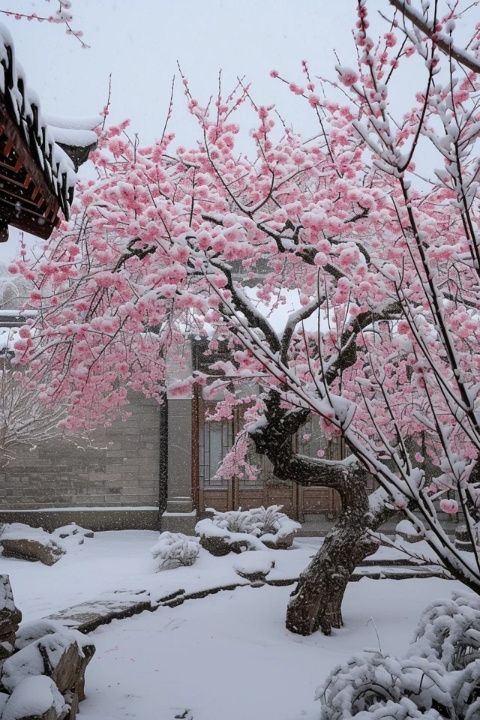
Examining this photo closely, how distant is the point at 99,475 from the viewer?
42.5 feet

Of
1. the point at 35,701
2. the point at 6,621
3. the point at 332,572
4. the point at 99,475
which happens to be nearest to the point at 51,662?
the point at 6,621

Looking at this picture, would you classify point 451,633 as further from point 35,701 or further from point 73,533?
point 73,533

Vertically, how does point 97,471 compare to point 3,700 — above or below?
above

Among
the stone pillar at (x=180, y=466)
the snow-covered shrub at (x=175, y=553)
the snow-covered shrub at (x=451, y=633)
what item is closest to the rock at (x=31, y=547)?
the snow-covered shrub at (x=175, y=553)

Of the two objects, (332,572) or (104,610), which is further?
(104,610)

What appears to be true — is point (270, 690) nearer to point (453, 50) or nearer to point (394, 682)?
point (394, 682)

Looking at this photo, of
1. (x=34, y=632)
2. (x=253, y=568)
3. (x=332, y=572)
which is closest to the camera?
(x=34, y=632)

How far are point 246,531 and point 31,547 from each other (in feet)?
13.4

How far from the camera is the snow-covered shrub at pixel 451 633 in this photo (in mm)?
4020

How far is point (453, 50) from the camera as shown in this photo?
1.86 metres

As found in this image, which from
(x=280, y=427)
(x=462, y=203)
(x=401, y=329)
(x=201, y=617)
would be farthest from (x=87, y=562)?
(x=462, y=203)

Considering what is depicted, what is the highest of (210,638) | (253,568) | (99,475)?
(99,475)

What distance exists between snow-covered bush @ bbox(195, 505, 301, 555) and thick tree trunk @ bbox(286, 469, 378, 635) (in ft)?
12.7

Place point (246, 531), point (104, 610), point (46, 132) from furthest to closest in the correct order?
point (246, 531) → point (104, 610) → point (46, 132)
